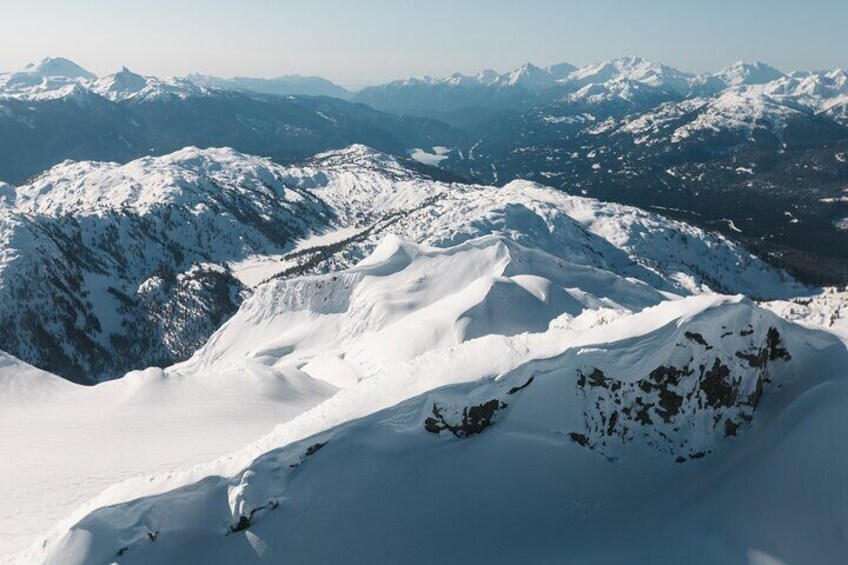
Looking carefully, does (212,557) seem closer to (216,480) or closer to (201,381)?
(216,480)

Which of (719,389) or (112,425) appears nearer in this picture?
(719,389)

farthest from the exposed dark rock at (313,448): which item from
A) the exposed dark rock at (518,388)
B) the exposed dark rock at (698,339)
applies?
the exposed dark rock at (698,339)

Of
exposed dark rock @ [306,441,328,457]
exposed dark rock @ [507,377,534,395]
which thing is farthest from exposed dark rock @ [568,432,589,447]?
exposed dark rock @ [306,441,328,457]

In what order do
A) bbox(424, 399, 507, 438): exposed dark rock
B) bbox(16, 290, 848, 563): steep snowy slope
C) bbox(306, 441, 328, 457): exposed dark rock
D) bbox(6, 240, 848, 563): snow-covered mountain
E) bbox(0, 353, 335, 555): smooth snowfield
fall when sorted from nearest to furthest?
1. bbox(16, 290, 848, 563): steep snowy slope
2. bbox(6, 240, 848, 563): snow-covered mountain
3. bbox(306, 441, 328, 457): exposed dark rock
4. bbox(424, 399, 507, 438): exposed dark rock
5. bbox(0, 353, 335, 555): smooth snowfield

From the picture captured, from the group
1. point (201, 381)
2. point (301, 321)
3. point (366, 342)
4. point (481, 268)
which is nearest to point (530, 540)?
point (201, 381)

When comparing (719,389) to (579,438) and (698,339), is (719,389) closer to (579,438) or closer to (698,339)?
(698,339)

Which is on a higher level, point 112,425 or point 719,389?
point 719,389

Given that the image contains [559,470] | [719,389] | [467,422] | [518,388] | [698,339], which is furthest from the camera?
[518,388]

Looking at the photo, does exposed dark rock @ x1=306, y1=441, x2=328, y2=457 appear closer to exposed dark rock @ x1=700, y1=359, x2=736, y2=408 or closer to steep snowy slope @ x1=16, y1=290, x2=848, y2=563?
steep snowy slope @ x1=16, y1=290, x2=848, y2=563

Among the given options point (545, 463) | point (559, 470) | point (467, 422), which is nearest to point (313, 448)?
point (467, 422)
